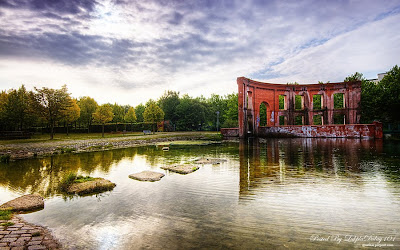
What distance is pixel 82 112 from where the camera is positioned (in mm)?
45000

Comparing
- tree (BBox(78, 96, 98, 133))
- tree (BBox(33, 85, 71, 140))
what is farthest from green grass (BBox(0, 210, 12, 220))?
tree (BBox(78, 96, 98, 133))

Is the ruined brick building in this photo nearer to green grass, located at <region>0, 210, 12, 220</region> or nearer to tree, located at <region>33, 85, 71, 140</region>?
tree, located at <region>33, 85, 71, 140</region>

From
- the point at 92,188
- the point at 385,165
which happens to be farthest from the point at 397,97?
the point at 92,188

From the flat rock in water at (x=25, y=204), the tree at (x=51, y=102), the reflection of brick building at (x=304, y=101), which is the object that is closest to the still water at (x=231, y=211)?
the flat rock in water at (x=25, y=204)

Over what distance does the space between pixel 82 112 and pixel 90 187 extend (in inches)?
1770

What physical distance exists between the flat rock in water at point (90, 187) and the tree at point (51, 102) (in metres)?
22.9

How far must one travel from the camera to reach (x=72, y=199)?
504 centimetres

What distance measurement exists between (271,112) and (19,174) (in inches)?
1218

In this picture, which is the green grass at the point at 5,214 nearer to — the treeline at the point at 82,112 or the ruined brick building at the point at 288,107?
the treeline at the point at 82,112

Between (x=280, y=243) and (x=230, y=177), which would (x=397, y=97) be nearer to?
(x=230, y=177)

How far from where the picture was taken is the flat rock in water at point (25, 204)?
14.4ft

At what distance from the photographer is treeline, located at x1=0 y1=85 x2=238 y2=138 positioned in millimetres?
25234

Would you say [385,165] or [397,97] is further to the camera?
[397,97]

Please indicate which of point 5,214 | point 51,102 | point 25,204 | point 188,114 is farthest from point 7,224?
point 188,114
